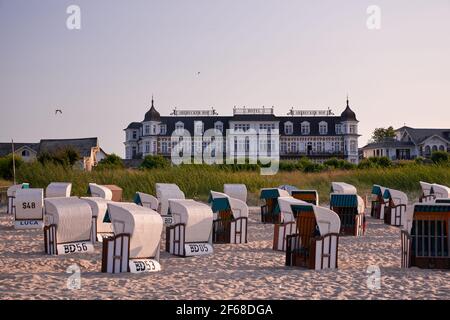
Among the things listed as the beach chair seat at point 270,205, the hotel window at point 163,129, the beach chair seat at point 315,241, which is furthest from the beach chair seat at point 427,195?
the hotel window at point 163,129

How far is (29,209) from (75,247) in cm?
581

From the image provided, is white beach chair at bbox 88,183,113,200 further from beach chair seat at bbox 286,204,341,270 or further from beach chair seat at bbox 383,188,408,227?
beach chair seat at bbox 286,204,341,270

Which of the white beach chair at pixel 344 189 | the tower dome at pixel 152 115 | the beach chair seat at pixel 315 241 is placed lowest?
the beach chair seat at pixel 315 241

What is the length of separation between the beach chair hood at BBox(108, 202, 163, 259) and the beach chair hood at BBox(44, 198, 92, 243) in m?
2.29

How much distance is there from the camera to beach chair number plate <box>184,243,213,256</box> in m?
13.1

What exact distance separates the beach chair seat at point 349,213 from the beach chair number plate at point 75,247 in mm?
6115

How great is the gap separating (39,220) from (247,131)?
49341 mm

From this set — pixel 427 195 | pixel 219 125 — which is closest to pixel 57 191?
pixel 427 195

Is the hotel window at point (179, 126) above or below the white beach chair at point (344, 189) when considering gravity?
above

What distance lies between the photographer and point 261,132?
2699 inches

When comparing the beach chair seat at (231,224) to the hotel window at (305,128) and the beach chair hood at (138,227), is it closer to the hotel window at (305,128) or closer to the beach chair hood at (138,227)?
the beach chair hood at (138,227)

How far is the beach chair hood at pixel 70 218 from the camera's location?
13148 millimetres

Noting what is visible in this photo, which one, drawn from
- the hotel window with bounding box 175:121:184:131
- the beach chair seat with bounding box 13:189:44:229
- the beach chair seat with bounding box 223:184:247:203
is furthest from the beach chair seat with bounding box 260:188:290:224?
the hotel window with bounding box 175:121:184:131

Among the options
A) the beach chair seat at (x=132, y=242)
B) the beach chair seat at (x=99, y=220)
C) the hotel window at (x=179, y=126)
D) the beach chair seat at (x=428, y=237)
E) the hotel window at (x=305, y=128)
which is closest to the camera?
the beach chair seat at (x=132, y=242)
